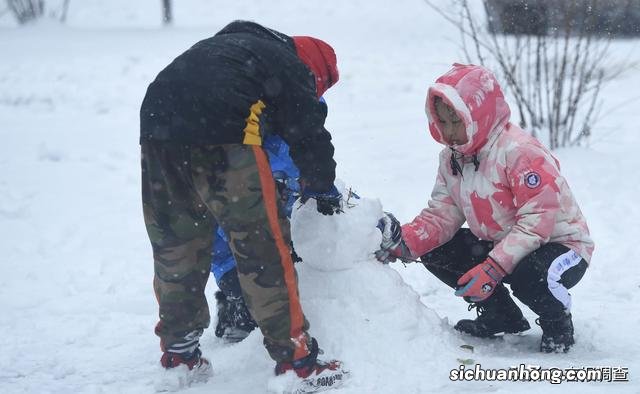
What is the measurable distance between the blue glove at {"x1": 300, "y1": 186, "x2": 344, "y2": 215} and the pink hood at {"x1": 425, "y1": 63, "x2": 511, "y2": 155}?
60 cm

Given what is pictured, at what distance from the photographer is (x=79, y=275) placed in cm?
452

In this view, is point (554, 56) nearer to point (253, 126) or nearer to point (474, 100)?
point (474, 100)

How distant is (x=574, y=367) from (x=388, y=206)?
2874mm

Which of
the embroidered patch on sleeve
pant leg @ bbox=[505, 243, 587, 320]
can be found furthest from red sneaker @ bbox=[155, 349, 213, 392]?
the embroidered patch on sleeve

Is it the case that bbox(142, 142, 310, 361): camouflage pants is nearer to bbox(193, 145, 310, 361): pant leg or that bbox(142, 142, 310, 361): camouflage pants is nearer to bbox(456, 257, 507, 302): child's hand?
bbox(193, 145, 310, 361): pant leg

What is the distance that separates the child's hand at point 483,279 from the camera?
3037 mm

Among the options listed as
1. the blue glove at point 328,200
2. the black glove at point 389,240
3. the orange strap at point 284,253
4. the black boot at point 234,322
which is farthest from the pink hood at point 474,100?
the black boot at point 234,322

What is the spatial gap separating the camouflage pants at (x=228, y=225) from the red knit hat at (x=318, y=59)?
51 centimetres

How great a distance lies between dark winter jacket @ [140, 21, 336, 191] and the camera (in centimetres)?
250

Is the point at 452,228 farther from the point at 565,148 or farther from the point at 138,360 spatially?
the point at 565,148

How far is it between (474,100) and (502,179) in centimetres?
35

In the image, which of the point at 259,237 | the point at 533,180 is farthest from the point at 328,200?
the point at 533,180

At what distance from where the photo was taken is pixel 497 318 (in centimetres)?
337

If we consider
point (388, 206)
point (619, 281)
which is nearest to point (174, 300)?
point (619, 281)
